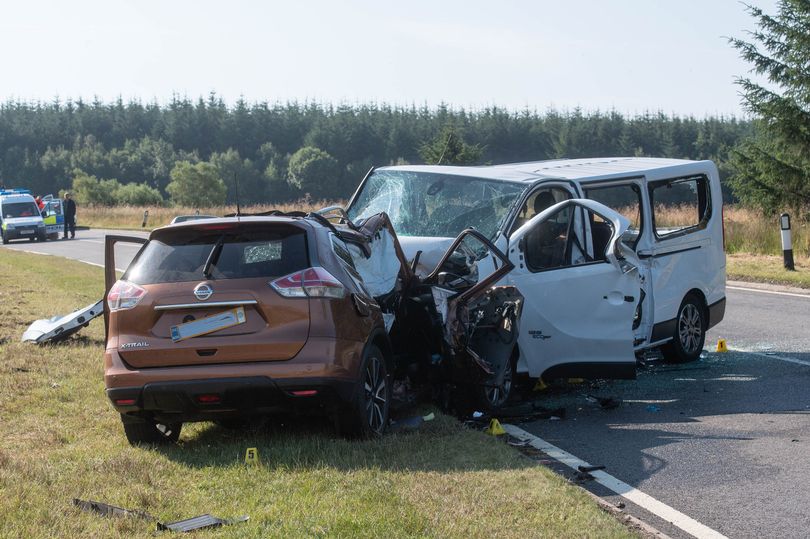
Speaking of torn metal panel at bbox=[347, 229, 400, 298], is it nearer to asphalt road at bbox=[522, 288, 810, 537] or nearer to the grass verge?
asphalt road at bbox=[522, 288, 810, 537]

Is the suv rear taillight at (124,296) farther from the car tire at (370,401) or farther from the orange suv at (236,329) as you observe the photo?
the car tire at (370,401)

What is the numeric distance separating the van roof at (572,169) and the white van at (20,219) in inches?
1428

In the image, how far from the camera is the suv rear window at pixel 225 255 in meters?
6.82

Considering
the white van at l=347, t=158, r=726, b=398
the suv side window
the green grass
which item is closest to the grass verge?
the white van at l=347, t=158, r=726, b=398

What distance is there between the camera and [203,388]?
6559 mm

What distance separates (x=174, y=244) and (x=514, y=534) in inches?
129

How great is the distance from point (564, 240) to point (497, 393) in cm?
194

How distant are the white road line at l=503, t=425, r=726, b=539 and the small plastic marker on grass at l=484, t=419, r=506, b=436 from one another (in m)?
0.12

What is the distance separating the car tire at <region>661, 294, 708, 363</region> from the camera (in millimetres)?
11172

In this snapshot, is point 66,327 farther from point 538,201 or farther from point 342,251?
point 538,201

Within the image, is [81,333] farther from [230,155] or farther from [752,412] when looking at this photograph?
[230,155]

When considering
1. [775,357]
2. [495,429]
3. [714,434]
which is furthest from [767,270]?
[495,429]

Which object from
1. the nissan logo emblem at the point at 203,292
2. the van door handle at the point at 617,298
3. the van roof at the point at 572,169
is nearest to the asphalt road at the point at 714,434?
the van door handle at the point at 617,298

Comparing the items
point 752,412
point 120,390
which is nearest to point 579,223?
point 752,412
